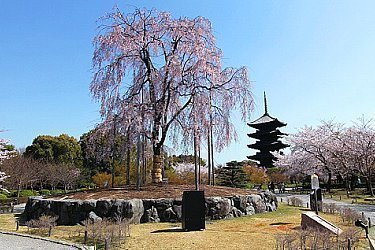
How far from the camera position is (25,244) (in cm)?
907

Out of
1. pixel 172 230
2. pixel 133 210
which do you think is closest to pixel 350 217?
pixel 172 230

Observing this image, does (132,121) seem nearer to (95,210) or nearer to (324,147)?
(95,210)

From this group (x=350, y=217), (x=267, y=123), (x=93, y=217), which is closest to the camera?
(x=350, y=217)

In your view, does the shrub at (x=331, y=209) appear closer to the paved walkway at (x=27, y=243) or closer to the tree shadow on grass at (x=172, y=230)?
the tree shadow on grass at (x=172, y=230)

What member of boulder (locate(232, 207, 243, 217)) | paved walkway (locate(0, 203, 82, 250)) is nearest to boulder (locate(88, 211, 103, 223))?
paved walkway (locate(0, 203, 82, 250))

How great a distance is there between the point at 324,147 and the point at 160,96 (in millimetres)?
24117

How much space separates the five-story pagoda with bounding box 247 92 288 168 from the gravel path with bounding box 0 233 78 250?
40.2 metres

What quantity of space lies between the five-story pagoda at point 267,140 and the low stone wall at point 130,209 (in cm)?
3422

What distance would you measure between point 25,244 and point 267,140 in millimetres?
41868

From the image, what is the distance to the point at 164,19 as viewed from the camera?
18609 mm

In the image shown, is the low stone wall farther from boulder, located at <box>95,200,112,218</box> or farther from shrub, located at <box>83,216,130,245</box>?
shrub, located at <box>83,216,130,245</box>

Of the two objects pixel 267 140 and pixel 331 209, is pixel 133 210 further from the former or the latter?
pixel 267 140

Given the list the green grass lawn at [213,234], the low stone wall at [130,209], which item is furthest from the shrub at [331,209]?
the low stone wall at [130,209]

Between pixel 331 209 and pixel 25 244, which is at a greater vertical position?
pixel 331 209
